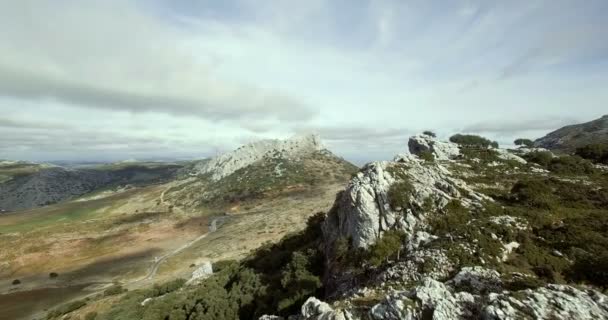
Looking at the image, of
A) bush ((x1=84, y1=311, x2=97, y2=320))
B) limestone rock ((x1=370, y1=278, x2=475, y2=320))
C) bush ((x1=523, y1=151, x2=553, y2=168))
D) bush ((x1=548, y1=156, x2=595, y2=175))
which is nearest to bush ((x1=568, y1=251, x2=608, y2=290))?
limestone rock ((x1=370, y1=278, x2=475, y2=320))

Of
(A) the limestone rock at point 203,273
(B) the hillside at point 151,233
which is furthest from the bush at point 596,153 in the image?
(A) the limestone rock at point 203,273

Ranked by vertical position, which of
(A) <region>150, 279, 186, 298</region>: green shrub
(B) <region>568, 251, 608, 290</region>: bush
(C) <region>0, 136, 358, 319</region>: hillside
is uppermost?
(B) <region>568, 251, 608, 290</region>: bush

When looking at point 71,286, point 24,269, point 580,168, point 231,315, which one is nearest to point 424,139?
point 580,168

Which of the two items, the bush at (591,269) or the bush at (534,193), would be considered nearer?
the bush at (591,269)

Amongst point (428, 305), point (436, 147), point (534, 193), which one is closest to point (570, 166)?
point (534, 193)

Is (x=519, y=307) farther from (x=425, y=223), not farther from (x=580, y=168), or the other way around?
(x=580, y=168)

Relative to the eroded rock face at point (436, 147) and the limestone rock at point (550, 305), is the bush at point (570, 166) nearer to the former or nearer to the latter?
the eroded rock face at point (436, 147)

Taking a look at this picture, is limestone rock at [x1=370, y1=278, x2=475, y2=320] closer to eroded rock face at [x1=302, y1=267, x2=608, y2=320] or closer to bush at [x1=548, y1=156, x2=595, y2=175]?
eroded rock face at [x1=302, y1=267, x2=608, y2=320]
